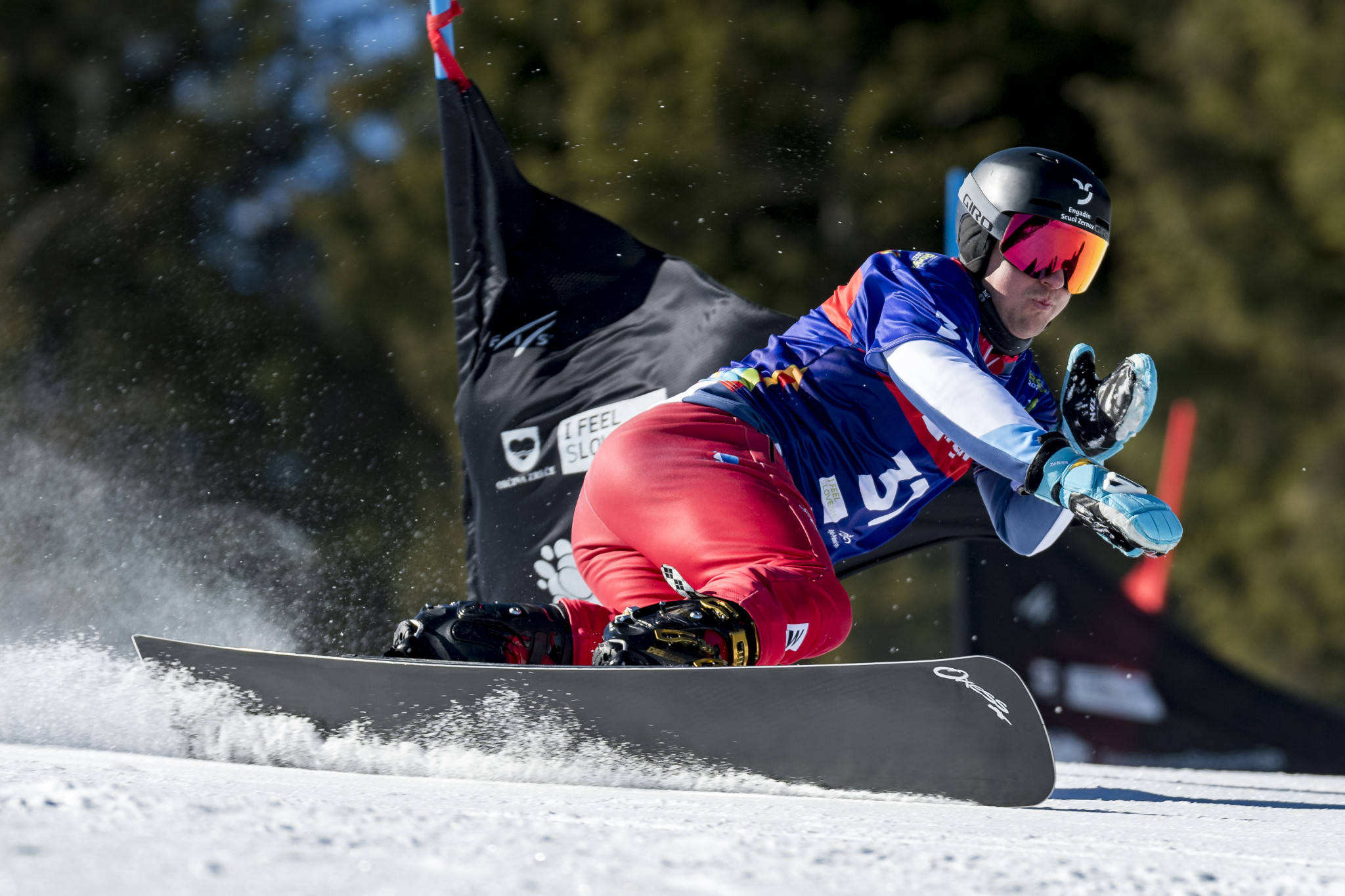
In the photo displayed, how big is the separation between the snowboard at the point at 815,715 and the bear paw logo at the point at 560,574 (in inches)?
53.4

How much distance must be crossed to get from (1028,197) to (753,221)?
31.0ft

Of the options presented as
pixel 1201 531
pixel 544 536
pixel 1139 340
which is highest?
pixel 1139 340

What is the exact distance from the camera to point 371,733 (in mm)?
2012

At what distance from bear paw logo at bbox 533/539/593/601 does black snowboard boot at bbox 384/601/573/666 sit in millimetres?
944

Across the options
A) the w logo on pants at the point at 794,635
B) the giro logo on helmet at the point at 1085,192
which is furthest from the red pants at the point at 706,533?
the giro logo on helmet at the point at 1085,192

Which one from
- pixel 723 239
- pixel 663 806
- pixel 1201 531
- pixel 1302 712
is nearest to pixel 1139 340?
pixel 1201 531

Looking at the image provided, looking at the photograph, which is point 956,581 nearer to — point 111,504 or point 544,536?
point 544,536

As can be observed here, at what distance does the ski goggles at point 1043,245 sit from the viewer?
238 cm

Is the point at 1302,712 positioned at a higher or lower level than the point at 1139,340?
lower

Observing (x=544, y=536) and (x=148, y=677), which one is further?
(x=544, y=536)

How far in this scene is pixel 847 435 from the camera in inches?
95.7

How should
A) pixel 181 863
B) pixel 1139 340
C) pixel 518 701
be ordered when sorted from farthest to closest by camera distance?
pixel 1139 340
pixel 518 701
pixel 181 863

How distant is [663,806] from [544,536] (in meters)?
1.87

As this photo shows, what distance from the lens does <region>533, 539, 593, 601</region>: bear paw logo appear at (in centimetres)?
333
